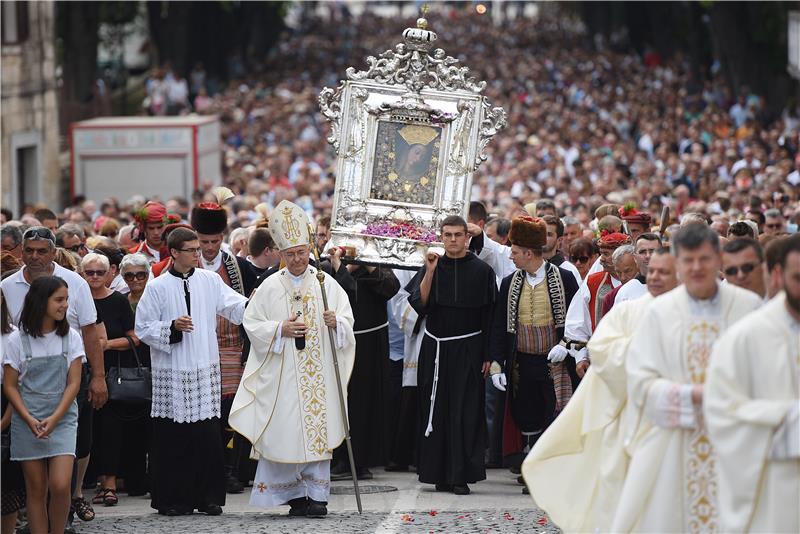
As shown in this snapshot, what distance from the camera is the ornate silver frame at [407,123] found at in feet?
39.2

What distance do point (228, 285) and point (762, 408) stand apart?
17.3ft

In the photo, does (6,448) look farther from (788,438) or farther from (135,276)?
(788,438)

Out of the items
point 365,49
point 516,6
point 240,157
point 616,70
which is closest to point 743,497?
point 240,157

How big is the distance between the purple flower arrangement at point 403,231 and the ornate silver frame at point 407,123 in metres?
0.04

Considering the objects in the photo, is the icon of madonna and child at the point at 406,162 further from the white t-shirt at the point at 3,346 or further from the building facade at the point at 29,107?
the building facade at the point at 29,107

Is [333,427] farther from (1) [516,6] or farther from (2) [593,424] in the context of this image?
(1) [516,6]

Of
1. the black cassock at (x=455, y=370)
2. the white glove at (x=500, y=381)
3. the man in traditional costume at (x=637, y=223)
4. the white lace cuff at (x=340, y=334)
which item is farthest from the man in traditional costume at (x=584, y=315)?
the white lace cuff at (x=340, y=334)

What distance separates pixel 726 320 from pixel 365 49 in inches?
2214

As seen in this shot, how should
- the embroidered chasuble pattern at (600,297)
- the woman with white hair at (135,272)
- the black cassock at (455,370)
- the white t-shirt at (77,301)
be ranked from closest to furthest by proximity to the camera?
the white t-shirt at (77,301)
the embroidered chasuble pattern at (600,297)
the woman with white hair at (135,272)
the black cassock at (455,370)

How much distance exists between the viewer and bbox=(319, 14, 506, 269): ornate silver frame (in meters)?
12.0

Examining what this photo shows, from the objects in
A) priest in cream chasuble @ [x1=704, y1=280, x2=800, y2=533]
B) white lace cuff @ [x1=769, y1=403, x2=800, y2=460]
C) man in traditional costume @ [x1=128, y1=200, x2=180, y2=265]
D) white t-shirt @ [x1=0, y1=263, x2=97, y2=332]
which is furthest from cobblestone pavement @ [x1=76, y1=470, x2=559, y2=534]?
white lace cuff @ [x1=769, y1=403, x2=800, y2=460]

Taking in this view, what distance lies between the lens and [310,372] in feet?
33.2

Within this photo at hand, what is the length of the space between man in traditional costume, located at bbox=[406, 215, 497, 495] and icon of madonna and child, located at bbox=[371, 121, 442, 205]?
878 mm

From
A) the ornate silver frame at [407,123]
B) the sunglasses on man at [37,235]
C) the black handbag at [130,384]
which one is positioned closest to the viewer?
the sunglasses on man at [37,235]
